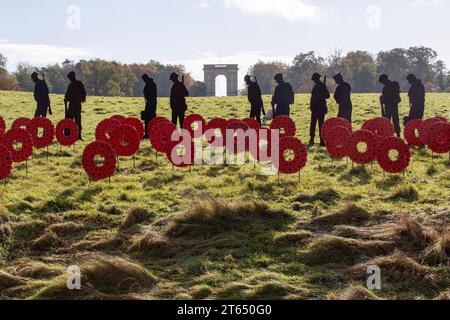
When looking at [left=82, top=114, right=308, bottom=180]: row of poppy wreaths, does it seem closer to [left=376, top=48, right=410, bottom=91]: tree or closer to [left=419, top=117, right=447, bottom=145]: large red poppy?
[left=419, top=117, right=447, bottom=145]: large red poppy

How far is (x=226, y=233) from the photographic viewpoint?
325 inches

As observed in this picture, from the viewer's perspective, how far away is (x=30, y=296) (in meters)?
6.27

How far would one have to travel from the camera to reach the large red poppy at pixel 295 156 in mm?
11469

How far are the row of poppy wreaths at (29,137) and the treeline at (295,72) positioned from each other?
2363 inches

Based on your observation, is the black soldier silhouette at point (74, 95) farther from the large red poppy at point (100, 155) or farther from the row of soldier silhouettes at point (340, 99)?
the large red poppy at point (100, 155)

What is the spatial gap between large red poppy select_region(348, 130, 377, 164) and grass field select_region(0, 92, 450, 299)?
0.40 meters

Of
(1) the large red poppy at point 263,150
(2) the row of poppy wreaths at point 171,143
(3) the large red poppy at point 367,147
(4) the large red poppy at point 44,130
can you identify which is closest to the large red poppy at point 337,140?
(3) the large red poppy at point 367,147

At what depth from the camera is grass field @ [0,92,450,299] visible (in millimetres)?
6477

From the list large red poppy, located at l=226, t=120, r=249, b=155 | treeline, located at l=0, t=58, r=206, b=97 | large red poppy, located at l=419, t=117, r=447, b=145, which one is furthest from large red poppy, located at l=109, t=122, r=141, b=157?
treeline, located at l=0, t=58, r=206, b=97

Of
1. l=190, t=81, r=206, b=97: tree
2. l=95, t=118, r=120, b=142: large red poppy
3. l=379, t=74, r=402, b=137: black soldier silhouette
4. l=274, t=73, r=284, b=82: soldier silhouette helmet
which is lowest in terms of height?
l=95, t=118, r=120, b=142: large red poppy

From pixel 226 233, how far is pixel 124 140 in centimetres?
602

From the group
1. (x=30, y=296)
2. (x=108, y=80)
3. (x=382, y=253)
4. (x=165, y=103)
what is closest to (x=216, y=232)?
(x=382, y=253)

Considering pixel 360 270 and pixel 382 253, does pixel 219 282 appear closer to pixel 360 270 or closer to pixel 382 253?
pixel 360 270
